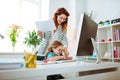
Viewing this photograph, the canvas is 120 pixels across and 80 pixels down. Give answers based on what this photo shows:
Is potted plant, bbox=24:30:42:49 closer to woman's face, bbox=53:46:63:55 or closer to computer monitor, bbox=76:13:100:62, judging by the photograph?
woman's face, bbox=53:46:63:55

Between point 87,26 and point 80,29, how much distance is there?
0.09 m

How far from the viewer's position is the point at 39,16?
13.4 feet

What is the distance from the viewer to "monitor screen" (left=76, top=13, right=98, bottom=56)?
1374 millimetres

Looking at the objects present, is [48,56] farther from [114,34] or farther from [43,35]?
[114,34]

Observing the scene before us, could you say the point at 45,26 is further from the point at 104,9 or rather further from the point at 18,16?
the point at 104,9

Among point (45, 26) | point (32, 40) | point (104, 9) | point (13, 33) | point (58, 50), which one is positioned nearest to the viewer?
point (45, 26)

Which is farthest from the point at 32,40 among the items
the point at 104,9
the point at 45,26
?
the point at 104,9

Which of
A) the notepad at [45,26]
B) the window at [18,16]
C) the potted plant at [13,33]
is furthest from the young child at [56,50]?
the window at [18,16]

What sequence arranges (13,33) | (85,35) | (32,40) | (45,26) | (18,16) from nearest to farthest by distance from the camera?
(85,35) < (45,26) < (13,33) < (32,40) < (18,16)

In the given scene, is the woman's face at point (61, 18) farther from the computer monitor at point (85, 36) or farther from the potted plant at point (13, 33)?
the potted plant at point (13, 33)

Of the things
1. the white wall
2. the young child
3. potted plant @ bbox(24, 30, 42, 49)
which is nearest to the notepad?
the young child

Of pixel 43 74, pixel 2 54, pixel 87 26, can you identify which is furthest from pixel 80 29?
pixel 2 54

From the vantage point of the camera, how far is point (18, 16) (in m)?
3.70

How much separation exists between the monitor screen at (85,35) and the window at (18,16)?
94.0 inches
